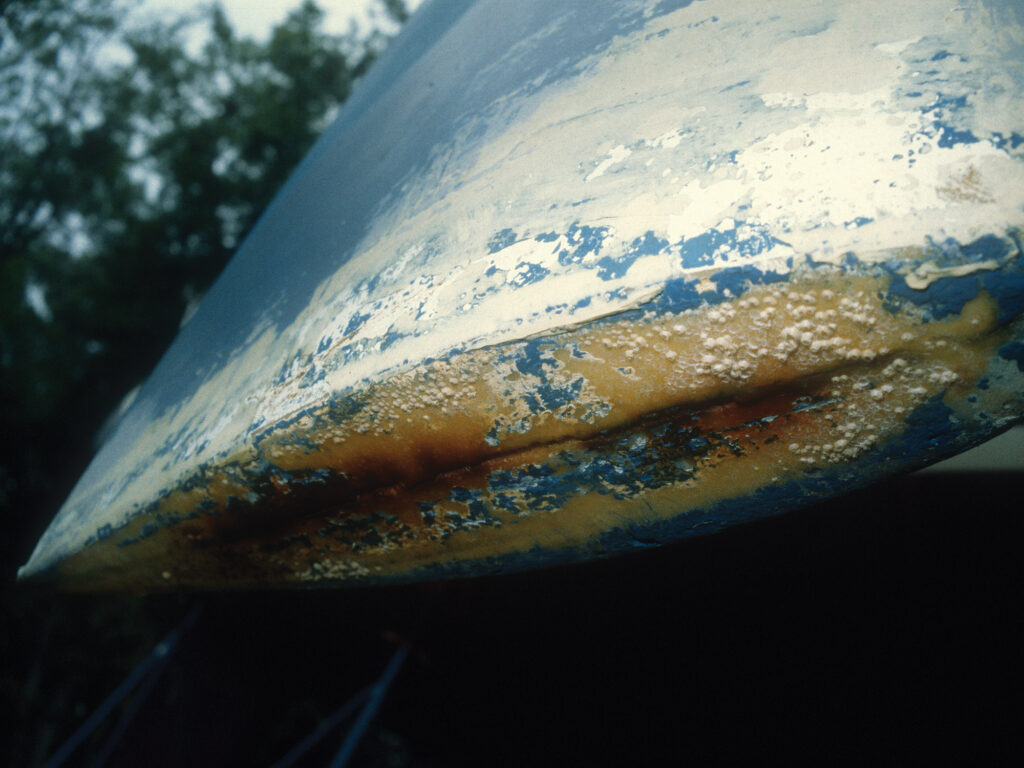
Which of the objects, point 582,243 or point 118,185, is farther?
point 118,185

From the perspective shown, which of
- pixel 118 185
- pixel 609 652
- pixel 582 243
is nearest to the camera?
pixel 582 243

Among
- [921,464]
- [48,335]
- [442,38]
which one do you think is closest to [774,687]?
[921,464]

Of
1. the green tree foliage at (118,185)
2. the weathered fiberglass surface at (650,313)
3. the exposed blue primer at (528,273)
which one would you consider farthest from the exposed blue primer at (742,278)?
the green tree foliage at (118,185)

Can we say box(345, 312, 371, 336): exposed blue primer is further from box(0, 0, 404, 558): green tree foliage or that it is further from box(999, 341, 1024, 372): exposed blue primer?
box(0, 0, 404, 558): green tree foliage

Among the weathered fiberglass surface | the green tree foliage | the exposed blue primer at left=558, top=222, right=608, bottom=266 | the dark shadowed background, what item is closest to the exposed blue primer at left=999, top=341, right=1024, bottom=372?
the weathered fiberglass surface

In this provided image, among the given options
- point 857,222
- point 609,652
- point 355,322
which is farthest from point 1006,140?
point 609,652

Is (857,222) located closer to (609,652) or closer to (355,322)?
(355,322)

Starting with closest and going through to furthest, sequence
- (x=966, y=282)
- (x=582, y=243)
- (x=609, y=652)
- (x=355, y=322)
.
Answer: (x=966, y=282)
(x=582, y=243)
(x=355, y=322)
(x=609, y=652)

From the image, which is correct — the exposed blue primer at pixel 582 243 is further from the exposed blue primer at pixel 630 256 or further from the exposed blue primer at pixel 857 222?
the exposed blue primer at pixel 857 222
